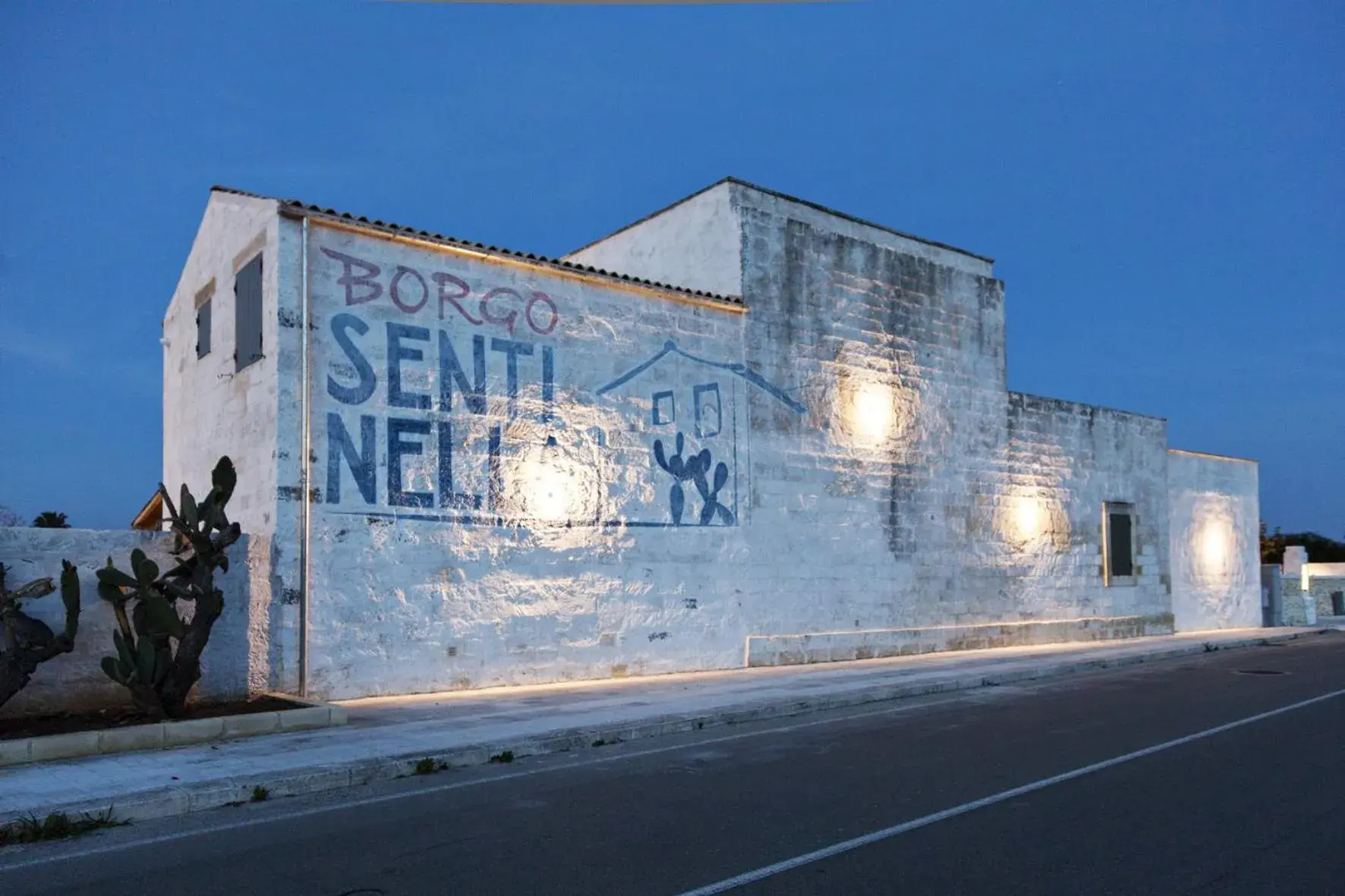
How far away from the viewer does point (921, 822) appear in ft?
22.1

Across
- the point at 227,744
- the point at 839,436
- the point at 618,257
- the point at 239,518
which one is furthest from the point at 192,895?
the point at 618,257

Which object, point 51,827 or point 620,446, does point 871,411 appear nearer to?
point 620,446

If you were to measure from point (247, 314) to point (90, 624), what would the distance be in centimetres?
469

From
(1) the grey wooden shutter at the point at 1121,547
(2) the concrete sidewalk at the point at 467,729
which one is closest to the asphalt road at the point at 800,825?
(2) the concrete sidewalk at the point at 467,729

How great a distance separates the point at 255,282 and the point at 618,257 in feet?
28.6

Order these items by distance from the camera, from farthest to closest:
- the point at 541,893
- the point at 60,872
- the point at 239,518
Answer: the point at 239,518, the point at 60,872, the point at 541,893

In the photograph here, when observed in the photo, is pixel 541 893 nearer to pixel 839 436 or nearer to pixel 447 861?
pixel 447 861

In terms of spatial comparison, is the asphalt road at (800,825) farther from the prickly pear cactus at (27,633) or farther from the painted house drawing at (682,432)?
the painted house drawing at (682,432)

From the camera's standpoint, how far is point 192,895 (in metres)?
5.46

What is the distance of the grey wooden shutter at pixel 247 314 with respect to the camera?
13742 mm

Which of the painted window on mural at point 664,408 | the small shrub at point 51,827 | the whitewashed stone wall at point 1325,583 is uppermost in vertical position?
the painted window on mural at point 664,408

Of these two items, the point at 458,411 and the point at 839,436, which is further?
the point at 839,436

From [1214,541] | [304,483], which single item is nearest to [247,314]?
[304,483]

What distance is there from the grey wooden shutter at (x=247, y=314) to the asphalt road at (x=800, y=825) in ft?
24.2
